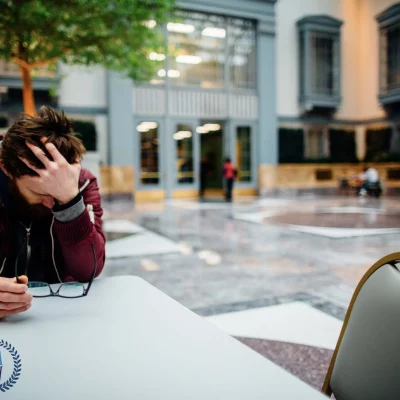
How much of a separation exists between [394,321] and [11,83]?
1387 centimetres

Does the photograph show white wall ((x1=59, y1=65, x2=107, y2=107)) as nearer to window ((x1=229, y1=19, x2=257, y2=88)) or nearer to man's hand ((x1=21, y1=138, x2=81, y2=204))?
window ((x1=229, y1=19, x2=257, y2=88))

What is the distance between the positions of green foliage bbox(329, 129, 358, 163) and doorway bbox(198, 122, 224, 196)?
15.3ft

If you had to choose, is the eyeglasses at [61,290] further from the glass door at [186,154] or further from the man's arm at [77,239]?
the glass door at [186,154]

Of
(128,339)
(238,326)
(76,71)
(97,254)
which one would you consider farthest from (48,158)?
(76,71)

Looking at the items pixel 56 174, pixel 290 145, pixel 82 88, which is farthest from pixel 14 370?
pixel 290 145

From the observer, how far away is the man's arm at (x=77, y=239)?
4.93 ft

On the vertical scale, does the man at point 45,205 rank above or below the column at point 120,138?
below

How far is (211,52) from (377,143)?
766 cm

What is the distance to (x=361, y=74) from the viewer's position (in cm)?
1859

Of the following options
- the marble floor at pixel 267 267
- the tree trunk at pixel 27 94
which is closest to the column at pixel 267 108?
the marble floor at pixel 267 267

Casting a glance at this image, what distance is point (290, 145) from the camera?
17359mm

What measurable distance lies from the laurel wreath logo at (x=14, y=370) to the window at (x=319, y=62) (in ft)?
56.7

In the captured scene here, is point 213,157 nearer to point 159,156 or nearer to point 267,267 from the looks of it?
point 159,156

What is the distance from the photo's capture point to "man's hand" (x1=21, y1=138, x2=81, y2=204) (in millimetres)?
1396
